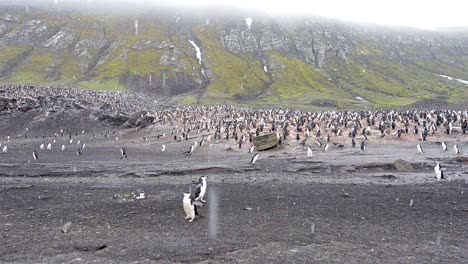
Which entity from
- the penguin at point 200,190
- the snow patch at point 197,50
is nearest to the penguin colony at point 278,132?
the penguin at point 200,190

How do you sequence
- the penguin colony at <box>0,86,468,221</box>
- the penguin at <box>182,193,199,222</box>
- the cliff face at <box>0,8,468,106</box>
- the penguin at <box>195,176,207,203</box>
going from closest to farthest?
the penguin at <box>182,193,199,222</box>, the penguin at <box>195,176,207,203</box>, the penguin colony at <box>0,86,468,221</box>, the cliff face at <box>0,8,468,106</box>

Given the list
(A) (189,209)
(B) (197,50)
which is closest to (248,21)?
(B) (197,50)

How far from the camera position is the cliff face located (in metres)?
125

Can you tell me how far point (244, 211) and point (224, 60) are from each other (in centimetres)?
13547

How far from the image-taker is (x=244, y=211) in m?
16.0

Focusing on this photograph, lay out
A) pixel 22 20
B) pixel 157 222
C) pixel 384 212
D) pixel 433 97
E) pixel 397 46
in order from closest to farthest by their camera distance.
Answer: pixel 157 222 → pixel 384 212 → pixel 433 97 → pixel 22 20 → pixel 397 46

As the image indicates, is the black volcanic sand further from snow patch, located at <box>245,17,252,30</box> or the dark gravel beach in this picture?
snow patch, located at <box>245,17,252,30</box>

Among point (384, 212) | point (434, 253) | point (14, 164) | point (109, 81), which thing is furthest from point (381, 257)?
point (109, 81)

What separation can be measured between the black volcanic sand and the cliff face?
81.9 metres

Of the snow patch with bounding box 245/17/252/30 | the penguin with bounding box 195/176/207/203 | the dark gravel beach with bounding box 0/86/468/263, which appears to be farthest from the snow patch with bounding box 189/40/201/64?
the penguin with bounding box 195/176/207/203

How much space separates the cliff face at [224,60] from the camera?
409ft

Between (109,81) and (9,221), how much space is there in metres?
115

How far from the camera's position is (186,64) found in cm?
14000

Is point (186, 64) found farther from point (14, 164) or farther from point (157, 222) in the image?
point (157, 222)
